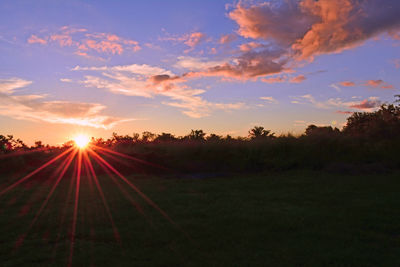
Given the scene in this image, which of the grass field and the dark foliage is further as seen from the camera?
the dark foliage

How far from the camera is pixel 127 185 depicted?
43.2ft

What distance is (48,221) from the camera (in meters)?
7.50

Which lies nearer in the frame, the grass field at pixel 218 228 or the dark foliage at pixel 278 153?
the grass field at pixel 218 228

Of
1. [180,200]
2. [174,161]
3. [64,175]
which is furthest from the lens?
[174,161]

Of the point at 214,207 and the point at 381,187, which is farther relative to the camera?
the point at 381,187

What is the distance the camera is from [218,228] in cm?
679

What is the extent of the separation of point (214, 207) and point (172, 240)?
9.13 ft

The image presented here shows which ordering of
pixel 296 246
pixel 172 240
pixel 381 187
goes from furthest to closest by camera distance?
1. pixel 381 187
2. pixel 172 240
3. pixel 296 246

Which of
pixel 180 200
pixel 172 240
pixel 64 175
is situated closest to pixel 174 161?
pixel 64 175

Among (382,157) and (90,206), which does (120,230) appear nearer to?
(90,206)

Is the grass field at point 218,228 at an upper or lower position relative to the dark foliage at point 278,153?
lower

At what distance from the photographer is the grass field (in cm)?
520

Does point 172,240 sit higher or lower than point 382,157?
lower

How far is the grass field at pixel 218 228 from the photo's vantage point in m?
5.20
